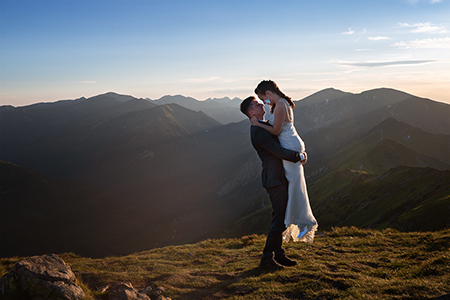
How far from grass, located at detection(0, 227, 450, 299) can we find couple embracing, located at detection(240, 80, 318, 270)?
1.36 m

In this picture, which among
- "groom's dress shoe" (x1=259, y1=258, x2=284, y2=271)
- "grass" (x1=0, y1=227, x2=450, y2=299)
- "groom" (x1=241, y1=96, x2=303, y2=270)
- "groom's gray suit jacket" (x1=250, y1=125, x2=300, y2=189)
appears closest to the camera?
"grass" (x1=0, y1=227, x2=450, y2=299)

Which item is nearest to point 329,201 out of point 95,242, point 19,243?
point 95,242

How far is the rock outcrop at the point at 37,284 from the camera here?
5.16 metres

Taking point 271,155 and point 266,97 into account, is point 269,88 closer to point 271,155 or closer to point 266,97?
point 266,97

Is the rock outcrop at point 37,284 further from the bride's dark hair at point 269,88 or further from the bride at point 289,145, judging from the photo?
the bride's dark hair at point 269,88

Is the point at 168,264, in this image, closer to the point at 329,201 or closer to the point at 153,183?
the point at 329,201

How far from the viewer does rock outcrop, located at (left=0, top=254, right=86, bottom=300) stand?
5.16m

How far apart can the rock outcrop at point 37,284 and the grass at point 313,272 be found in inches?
30.1

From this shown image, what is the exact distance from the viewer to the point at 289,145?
652 cm

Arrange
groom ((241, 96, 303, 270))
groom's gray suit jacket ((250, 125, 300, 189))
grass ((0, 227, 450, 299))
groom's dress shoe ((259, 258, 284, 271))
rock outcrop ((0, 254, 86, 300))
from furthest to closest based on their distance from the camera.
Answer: groom's dress shoe ((259, 258, 284, 271)) → groom ((241, 96, 303, 270)) → groom's gray suit jacket ((250, 125, 300, 189)) → grass ((0, 227, 450, 299)) → rock outcrop ((0, 254, 86, 300))

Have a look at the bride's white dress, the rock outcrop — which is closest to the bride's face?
the bride's white dress

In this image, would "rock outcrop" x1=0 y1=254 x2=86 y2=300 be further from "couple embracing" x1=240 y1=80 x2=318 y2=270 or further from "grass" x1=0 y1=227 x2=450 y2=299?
"couple embracing" x1=240 y1=80 x2=318 y2=270

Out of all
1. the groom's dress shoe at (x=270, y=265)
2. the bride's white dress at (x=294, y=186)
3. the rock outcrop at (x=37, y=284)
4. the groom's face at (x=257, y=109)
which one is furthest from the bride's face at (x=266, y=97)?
the rock outcrop at (x=37, y=284)

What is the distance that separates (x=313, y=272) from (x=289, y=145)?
136 inches
